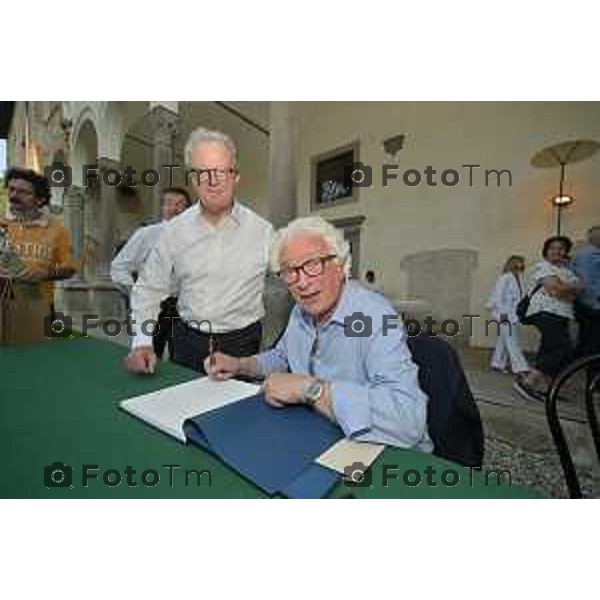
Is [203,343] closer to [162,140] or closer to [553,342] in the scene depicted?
[553,342]

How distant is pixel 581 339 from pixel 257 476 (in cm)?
168

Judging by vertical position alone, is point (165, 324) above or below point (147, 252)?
below

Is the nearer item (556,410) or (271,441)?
(271,441)

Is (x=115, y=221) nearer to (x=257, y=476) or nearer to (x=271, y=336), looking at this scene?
(x=271, y=336)

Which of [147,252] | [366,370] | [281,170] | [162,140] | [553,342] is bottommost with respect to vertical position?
[553,342]

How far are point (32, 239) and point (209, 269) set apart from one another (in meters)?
0.78

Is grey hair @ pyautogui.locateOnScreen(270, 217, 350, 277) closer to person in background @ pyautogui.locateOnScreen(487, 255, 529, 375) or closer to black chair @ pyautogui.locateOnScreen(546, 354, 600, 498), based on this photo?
→ black chair @ pyautogui.locateOnScreen(546, 354, 600, 498)

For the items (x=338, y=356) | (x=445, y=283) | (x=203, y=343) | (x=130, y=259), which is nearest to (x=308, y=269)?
(x=338, y=356)

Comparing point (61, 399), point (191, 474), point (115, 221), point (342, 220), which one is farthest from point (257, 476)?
point (342, 220)

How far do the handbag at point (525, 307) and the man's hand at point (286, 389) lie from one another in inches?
70.0

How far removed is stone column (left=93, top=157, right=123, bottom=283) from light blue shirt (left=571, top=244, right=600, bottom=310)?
2.20m

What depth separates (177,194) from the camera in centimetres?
174

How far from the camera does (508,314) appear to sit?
247 cm

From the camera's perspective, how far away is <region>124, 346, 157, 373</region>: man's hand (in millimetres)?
1058
